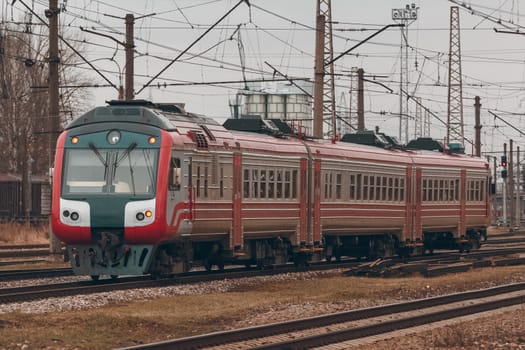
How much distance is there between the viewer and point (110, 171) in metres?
23.6

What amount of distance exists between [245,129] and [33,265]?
715cm

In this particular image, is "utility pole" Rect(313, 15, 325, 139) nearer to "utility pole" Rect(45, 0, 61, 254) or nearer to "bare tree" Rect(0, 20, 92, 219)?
"utility pole" Rect(45, 0, 61, 254)

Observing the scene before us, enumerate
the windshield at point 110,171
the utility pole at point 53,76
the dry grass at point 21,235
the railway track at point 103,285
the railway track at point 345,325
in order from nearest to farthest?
the railway track at point 345,325
the railway track at point 103,285
the windshield at point 110,171
the utility pole at point 53,76
the dry grass at point 21,235

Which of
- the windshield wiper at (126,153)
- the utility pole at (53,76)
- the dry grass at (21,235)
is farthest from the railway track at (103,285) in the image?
the dry grass at (21,235)

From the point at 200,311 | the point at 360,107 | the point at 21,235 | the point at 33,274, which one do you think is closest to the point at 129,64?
the point at 33,274

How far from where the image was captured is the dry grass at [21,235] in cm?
4662

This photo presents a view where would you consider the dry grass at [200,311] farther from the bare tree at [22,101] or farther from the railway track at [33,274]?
the bare tree at [22,101]

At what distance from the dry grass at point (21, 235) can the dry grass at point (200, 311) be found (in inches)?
857

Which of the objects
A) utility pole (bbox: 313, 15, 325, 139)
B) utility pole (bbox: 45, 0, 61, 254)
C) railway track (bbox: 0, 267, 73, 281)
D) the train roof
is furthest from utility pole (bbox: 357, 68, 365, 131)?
the train roof

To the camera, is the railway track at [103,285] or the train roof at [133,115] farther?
the train roof at [133,115]

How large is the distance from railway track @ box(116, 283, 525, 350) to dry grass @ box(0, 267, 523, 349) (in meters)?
1.10

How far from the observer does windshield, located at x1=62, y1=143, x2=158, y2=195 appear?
2334cm

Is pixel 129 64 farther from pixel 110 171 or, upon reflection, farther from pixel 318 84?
pixel 110 171

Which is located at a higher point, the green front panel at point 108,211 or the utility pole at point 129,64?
the utility pole at point 129,64
